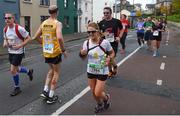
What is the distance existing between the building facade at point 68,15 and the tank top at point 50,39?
32834mm

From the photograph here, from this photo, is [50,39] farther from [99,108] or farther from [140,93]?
[140,93]

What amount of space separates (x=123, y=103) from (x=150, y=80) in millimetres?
3006

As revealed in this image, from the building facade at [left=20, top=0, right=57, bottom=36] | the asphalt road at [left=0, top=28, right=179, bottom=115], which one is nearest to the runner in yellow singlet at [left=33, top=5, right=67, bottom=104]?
the asphalt road at [left=0, top=28, right=179, bottom=115]

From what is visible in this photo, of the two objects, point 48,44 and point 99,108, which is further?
point 48,44

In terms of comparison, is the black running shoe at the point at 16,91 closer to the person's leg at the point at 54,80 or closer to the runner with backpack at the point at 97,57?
the person's leg at the point at 54,80

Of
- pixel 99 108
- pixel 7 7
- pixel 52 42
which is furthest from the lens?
pixel 7 7

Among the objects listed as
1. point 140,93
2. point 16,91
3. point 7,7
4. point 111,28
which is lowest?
point 140,93

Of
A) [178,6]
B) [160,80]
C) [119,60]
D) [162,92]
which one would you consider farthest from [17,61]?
[178,6]

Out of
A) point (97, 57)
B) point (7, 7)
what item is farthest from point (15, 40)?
point (7, 7)

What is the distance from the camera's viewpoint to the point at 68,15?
43031 mm

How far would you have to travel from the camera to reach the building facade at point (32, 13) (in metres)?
30.0

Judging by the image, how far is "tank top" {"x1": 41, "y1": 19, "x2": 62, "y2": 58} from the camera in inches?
284

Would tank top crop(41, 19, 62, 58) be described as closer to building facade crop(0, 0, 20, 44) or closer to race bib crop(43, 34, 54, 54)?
race bib crop(43, 34, 54, 54)

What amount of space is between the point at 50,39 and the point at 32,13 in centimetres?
2551
